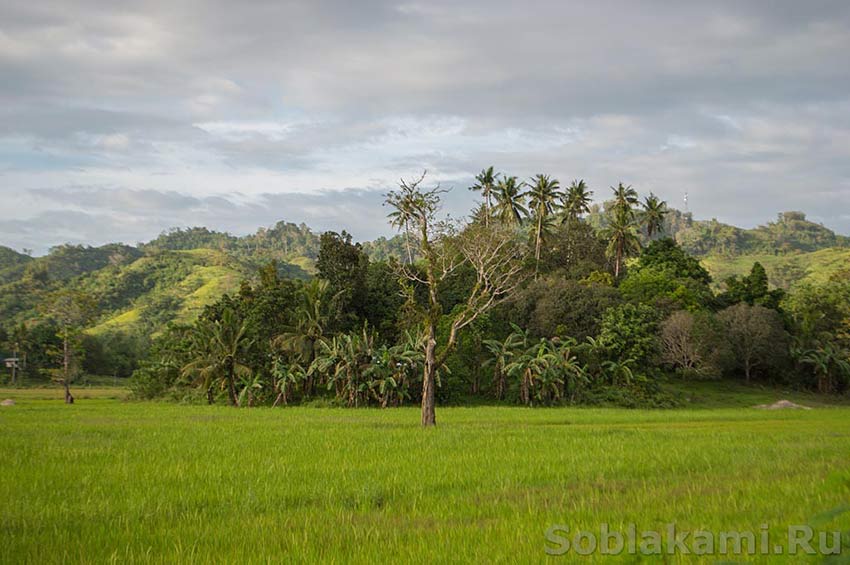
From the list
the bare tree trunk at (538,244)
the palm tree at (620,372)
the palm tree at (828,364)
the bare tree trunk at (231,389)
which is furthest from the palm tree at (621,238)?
the bare tree trunk at (231,389)

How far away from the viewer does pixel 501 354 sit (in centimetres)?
4650

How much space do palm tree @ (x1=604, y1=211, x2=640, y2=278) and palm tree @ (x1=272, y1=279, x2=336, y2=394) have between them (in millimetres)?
33312

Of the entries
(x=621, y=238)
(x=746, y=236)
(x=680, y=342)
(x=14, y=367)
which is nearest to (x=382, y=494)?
(x=680, y=342)

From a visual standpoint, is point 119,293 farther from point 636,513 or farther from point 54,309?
point 636,513

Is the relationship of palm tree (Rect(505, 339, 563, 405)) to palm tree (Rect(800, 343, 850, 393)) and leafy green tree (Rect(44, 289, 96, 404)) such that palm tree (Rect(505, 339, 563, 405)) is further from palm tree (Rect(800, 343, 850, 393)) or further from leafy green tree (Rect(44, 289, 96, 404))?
leafy green tree (Rect(44, 289, 96, 404))

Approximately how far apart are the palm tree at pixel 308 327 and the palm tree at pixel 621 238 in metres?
33.3

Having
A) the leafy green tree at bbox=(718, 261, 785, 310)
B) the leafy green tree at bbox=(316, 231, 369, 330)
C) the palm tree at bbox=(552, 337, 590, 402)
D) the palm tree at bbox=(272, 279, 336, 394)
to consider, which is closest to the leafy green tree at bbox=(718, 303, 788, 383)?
the leafy green tree at bbox=(718, 261, 785, 310)

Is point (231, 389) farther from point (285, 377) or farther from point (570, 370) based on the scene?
point (570, 370)

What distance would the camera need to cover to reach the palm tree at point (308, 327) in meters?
45.6

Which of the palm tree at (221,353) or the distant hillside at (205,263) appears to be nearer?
the palm tree at (221,353)

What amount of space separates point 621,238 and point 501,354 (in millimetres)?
28346

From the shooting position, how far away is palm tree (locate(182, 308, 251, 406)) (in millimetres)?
43469

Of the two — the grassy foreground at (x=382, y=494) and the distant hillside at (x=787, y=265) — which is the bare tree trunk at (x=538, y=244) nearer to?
the grassy foreground at (x=382, y=494)

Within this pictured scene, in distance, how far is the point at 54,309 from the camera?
49156mm
